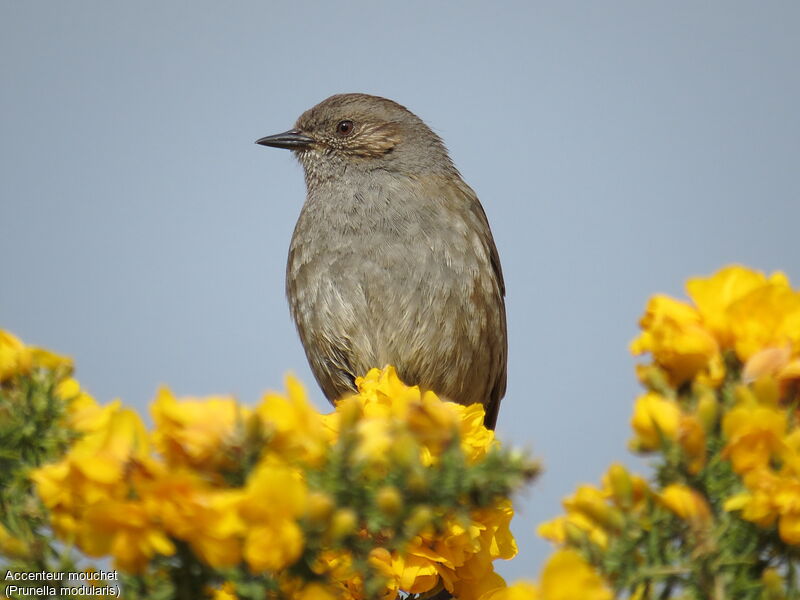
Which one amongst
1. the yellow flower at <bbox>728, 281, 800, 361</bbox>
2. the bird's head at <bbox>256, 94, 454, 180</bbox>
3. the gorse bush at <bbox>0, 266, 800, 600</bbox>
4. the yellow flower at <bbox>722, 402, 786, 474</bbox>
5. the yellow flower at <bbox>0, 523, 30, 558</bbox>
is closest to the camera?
the gorse bush at <bbox>0, 266, 800, 600</bbox>

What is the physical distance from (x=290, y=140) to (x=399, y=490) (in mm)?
5954

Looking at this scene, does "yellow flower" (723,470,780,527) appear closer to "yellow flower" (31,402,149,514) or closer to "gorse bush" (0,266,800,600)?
"gorse bush" (0,266,800,600)

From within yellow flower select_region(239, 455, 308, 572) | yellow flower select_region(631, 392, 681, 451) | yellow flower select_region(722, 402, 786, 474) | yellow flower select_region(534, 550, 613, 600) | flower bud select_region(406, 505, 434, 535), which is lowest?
yellow flower select_region(534, 550, 613, 600)

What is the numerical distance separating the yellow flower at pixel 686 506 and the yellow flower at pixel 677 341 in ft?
1.11

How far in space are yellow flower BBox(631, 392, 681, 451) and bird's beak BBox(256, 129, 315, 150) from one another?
580 cm

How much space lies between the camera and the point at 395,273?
6441 millimetres

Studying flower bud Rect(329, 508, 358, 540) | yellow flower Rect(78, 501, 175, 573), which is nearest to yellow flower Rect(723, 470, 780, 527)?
flower bud Rect(329, 508, 358, 540)

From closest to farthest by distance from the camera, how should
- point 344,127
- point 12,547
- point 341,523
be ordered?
point 341,523, point 12,547, point 344,127

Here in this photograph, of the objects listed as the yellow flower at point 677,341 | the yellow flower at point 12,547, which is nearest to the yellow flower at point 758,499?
the yellow flower at point 677,341

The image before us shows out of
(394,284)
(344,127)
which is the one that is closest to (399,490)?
(394,284)

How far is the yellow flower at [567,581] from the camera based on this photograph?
61.4 inches

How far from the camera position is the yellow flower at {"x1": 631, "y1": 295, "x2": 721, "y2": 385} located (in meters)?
2.03

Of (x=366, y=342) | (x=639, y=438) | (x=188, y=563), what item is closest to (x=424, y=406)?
(x=639, y=438)

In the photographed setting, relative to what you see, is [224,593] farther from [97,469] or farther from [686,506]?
[686,506]
